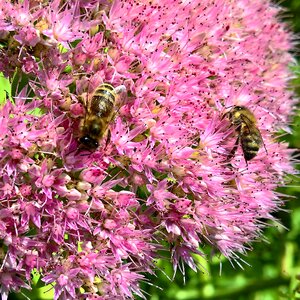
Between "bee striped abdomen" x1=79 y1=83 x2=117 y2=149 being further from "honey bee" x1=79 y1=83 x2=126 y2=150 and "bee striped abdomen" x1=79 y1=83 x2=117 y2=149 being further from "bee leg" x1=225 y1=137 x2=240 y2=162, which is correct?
"bee leg" x1=225 y1=137 x2=240 y2=162

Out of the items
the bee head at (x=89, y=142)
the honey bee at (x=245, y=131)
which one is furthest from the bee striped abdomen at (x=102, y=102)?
the honey bee at (x=245, y=131)

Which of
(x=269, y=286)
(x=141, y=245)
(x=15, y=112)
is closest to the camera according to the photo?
(x=15, y=112)

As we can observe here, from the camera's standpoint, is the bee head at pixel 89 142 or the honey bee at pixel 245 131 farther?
the honey bee at pixel 245 131

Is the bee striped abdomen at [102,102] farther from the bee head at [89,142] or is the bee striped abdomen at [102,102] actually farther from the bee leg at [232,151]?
the bee leg at [232,151]

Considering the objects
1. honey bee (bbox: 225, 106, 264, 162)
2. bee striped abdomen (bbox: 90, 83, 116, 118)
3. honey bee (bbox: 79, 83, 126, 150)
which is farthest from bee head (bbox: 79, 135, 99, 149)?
honey bee (bbox: 225, 106, 264, 162)

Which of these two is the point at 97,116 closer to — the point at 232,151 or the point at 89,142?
the point at 89,142

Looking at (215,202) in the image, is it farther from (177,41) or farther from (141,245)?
(177,41)

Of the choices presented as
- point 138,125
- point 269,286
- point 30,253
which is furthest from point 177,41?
point 269,286

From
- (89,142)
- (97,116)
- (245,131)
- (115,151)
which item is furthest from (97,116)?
(245,131)
